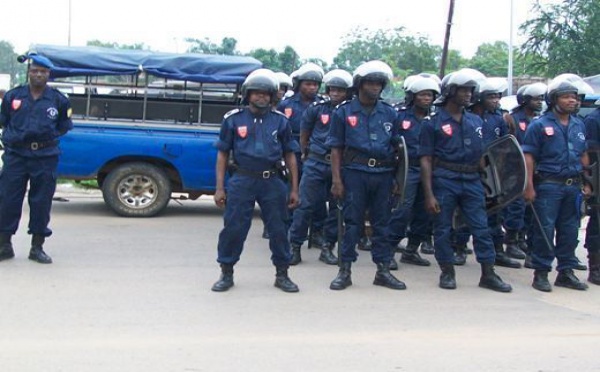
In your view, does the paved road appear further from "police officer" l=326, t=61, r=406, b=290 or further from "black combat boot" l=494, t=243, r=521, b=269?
"police officer" l=326, t=61, r=406, b=290

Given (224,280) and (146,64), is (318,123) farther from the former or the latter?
(146,64)

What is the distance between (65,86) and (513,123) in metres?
5.81

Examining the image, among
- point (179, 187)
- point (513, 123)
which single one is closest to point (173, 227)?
point (179, 187)

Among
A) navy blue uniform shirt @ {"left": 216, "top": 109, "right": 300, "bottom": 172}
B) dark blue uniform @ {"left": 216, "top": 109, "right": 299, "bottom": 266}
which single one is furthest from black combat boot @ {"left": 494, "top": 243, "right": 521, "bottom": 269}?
navy blue uniform shirt @ {"left": 216, "top": 109, "right": 300, "bottom": 172}

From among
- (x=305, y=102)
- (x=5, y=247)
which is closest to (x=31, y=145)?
(x=5, y=247)

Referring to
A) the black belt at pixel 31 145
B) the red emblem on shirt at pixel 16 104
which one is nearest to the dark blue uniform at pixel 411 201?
the black belt at pixel 31 145

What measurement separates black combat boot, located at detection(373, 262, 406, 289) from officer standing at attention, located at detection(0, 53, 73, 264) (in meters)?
3.04

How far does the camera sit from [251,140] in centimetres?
662

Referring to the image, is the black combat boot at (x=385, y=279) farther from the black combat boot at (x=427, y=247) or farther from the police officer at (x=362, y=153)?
the black combat boot at (x=427, y=247)

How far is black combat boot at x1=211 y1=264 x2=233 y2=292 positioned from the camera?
6.73 metres

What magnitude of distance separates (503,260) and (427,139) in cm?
212

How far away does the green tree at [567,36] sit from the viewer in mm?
25141

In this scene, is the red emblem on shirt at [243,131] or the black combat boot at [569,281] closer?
the red emblem on shirt at [243,131]

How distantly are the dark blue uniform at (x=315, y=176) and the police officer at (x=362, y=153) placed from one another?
109 centimetres
